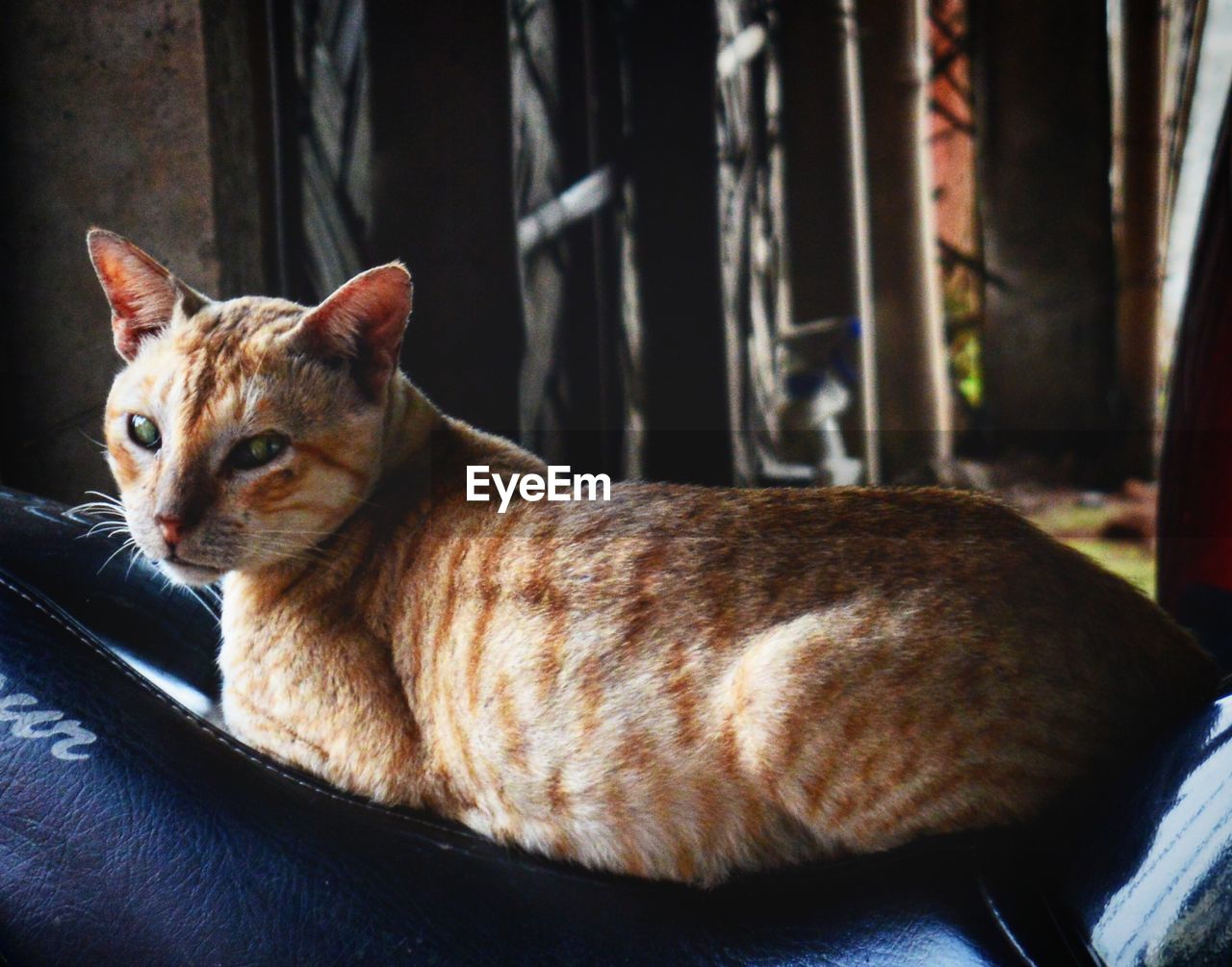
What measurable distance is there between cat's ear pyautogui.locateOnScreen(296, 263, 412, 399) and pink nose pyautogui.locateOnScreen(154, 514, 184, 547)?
186 mm

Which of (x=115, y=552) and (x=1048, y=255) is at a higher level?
(x=1048, y=255)

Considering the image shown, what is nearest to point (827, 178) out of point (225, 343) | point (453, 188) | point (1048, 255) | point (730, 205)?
point (730, 205)

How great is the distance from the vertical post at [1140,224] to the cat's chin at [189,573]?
907 millimetres

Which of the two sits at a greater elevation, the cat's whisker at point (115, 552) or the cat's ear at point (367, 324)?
the cat's ear at point (367, 324)

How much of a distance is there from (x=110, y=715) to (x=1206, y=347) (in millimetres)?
1067

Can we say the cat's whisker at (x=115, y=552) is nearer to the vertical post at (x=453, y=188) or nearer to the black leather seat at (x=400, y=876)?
the black leather seat at (x=400, y=876)

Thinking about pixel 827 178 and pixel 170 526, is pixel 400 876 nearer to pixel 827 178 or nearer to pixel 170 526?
pixel 170 526

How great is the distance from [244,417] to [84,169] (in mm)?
437

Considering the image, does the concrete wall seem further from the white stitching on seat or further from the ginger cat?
the white stitching on seat

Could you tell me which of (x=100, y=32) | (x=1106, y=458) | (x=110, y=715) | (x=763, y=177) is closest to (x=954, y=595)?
(x=1106, y=458)

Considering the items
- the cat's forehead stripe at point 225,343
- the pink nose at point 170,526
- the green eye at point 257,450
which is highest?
the cat's forehead stripe at point 225,343

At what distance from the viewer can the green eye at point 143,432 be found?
0.88 metres

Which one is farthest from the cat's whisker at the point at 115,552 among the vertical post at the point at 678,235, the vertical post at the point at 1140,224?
the vertical post at the point at 1140,224

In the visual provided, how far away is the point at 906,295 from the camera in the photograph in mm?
1013
